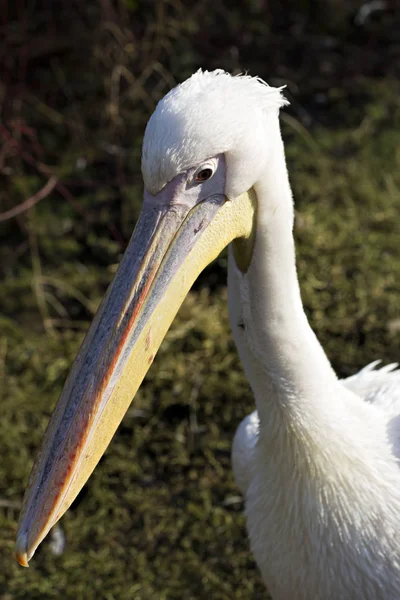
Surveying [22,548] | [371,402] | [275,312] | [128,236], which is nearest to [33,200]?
[128,236]

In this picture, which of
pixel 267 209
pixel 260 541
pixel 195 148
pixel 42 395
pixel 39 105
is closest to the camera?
pixel 195 148

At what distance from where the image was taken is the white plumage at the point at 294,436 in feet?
5.76

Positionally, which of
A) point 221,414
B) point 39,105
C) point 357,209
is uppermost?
point 39,105

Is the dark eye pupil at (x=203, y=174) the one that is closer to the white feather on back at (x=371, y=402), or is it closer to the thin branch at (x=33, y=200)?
the white feather on back at (x=371, y=402)

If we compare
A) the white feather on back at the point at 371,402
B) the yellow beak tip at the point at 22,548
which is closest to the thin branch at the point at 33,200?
the white feather on back at the point at 371,402

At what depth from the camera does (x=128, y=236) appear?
409 centimetres

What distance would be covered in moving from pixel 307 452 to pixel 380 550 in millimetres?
272

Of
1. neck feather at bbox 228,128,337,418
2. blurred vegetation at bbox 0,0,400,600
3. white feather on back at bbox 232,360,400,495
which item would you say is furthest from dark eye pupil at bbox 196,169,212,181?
blurred vegetation at bbox 0,0,400,600

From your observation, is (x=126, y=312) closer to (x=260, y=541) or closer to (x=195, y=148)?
(x=195, y=148)

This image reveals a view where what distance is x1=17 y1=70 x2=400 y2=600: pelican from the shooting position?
1.65 metres

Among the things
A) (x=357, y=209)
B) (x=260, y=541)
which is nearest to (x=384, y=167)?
(x=357, y=209)

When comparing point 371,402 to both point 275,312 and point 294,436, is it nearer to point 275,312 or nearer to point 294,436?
point 294,436

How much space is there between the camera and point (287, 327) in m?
1.86

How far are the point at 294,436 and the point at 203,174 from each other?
64 cm
